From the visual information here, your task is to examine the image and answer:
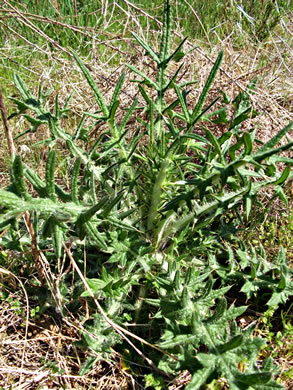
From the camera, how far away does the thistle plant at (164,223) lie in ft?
4.61

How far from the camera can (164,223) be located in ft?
6.35

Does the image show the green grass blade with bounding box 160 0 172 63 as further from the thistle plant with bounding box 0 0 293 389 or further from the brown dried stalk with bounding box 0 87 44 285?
the brown dried stalk with bounding box 0 87 44 285

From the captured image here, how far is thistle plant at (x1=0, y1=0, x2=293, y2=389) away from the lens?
4.61ft

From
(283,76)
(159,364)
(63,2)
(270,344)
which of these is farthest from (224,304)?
(63,2)

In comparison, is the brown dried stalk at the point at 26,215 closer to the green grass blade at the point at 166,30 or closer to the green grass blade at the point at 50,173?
the green grass blade at the point at 50,173

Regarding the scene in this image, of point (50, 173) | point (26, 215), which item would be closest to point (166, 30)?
point (50, 173)

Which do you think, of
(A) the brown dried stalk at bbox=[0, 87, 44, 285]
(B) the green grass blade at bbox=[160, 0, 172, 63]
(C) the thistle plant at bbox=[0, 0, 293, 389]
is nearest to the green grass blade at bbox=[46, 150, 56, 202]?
(C) the thistle plant at bbox=[0, 0, 293, 389]

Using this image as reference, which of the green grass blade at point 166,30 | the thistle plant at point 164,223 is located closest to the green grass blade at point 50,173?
the thistle plant at point 164,223

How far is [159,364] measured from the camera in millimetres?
1717

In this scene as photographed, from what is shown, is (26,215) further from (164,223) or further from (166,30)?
(166,30)

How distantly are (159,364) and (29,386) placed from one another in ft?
1.88

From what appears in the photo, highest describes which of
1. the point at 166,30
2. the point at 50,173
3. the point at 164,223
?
the point at 166,30

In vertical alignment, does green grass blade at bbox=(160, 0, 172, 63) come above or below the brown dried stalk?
above

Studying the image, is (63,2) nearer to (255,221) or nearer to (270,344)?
(255,221)
